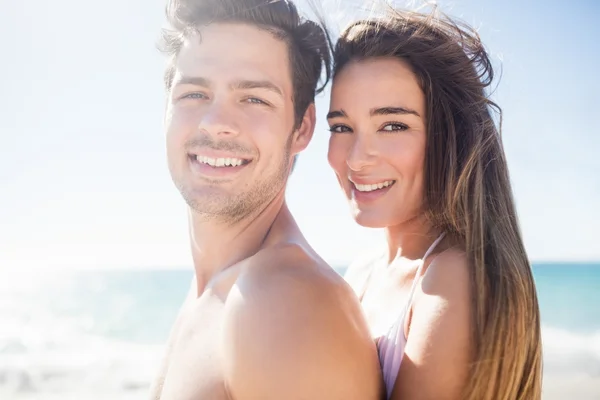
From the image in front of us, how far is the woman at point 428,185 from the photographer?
241cm

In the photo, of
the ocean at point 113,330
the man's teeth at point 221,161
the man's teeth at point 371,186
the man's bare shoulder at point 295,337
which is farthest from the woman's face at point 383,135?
the ocean at point 113,330

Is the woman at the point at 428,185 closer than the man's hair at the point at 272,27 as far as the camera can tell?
Yes

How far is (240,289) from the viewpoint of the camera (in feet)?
6.85

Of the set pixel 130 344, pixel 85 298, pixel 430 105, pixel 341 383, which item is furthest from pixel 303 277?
pixel 85 298

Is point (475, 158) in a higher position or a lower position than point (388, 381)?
higher

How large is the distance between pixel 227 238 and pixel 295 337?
0.99 m

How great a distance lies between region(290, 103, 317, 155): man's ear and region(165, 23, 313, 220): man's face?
14 cm

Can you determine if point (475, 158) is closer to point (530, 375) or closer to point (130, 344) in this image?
point (530, 375)

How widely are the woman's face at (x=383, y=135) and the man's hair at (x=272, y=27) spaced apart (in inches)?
6.9

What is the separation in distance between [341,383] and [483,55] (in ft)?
5.98

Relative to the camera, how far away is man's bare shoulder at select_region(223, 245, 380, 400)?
6.14 ft

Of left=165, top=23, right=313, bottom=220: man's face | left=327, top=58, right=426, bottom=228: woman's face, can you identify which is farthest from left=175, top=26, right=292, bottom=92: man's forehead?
left=327, top=58, right=426, bottom=228: woman's face

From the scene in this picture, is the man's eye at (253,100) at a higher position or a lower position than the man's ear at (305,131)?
higher

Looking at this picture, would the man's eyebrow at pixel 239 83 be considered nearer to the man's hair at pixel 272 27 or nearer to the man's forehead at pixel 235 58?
the man's forehead at pixel 235 58
